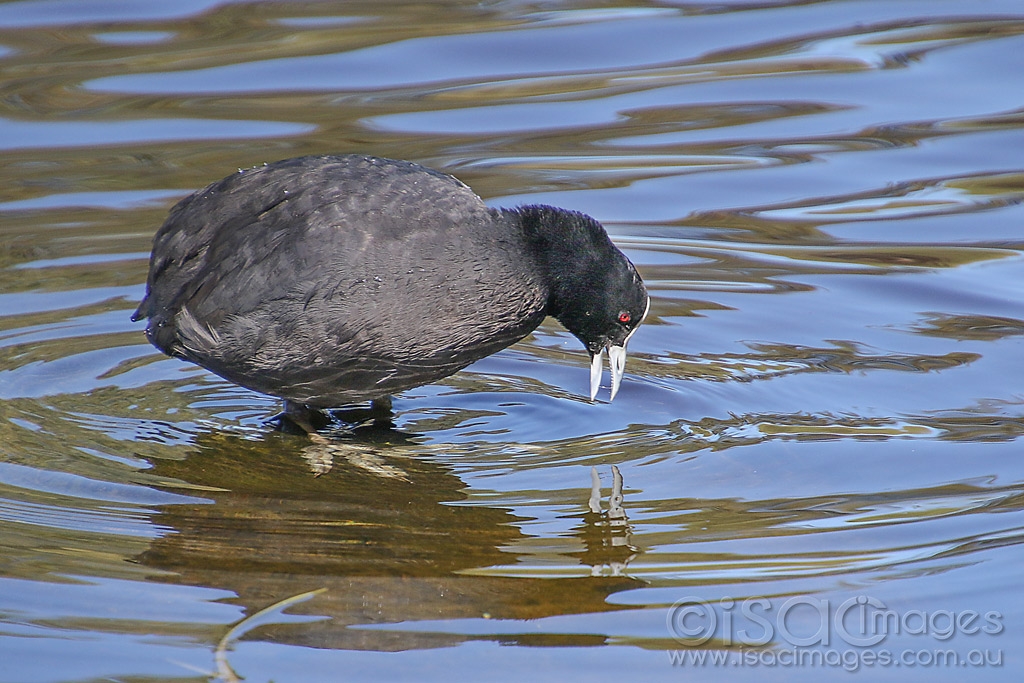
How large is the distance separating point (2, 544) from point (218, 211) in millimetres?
1586

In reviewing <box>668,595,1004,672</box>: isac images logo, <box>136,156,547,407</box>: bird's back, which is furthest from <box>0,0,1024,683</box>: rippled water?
<box>136,156,547,407</box>: bird's back

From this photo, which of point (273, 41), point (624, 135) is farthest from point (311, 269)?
point (273, 41)

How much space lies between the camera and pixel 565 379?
543 centimetres

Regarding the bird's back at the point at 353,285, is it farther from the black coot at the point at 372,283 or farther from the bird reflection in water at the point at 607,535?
the bird reflection in water at the point at 607,535

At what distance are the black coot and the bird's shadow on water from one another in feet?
1.09

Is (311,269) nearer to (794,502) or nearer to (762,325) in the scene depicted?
(794,502)

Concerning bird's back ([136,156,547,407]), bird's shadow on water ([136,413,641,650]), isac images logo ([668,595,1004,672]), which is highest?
bird's back ([136,156,547,407])

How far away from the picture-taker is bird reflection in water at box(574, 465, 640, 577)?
12.2 feet

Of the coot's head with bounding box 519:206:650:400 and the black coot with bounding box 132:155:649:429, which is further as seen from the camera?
the coot's head with bounding box 519:206:650:400

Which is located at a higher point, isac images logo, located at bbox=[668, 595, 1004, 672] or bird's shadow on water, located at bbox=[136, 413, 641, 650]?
isac images logo, located at bbox=[668, 595, 1004, 672]

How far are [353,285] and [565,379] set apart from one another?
1.23 meters

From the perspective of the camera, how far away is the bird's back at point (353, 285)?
4.51 metres

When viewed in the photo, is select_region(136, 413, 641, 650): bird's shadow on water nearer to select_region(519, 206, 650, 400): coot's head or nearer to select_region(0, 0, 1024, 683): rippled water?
select_region(0, 0, 1024, 683): rippled water

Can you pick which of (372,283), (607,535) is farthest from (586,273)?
(607,535)
